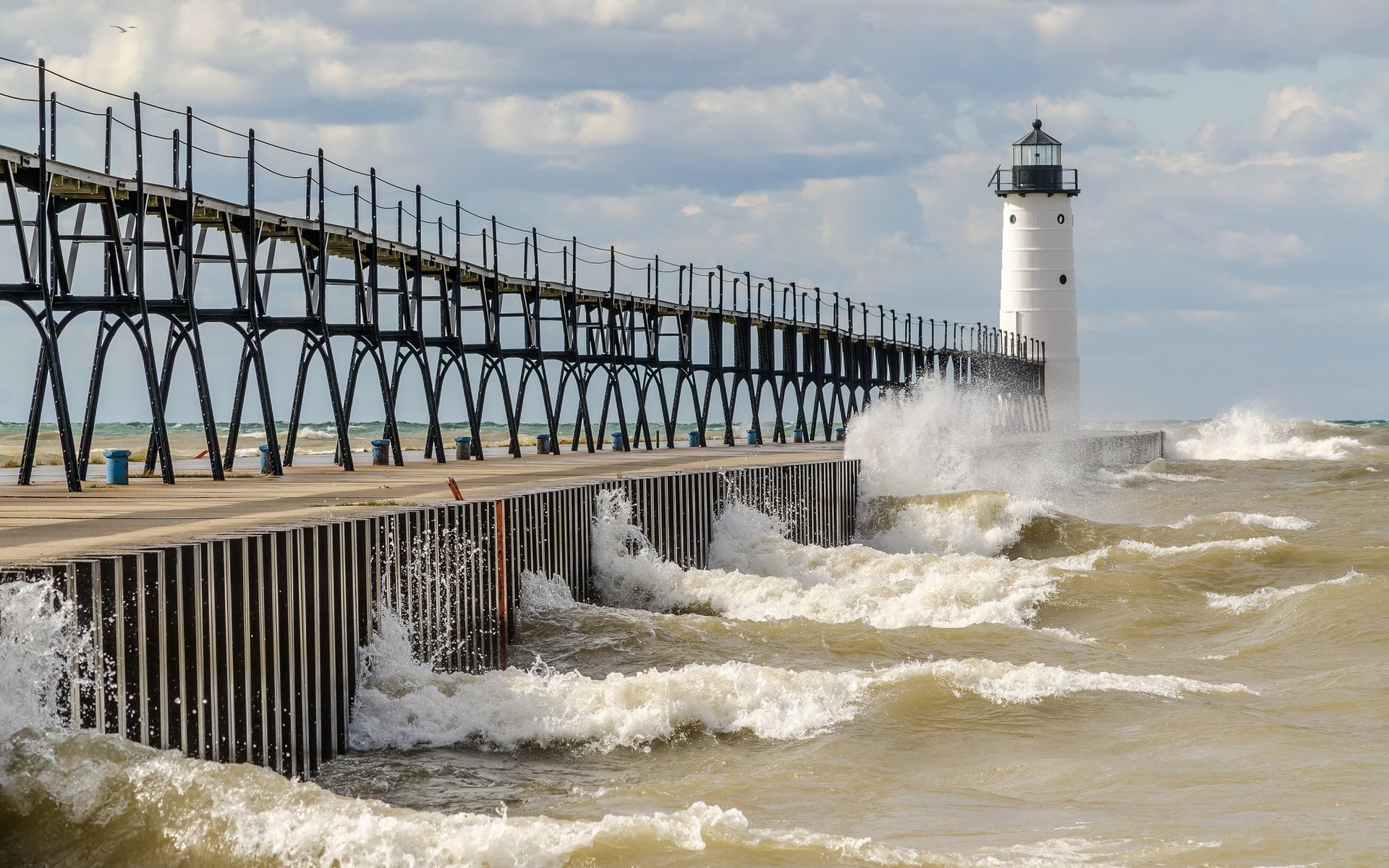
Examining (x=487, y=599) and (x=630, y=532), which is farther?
(x=630, y=532)

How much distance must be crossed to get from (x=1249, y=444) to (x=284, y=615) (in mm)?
72423

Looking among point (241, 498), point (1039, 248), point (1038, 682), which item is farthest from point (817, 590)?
point (1039, 248)

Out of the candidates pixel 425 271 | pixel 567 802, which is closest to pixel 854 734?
pixel 567 802

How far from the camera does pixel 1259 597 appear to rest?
19.6 meters

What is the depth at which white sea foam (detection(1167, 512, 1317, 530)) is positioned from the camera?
30.4m

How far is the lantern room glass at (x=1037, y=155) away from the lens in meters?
64.9

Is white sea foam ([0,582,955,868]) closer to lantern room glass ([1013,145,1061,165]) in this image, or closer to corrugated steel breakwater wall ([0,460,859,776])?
corrugated steel breakwater wall ([0,460,859,776])

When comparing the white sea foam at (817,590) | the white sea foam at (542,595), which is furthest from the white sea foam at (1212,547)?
the white sea foam at (542,595)

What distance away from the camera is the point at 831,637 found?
16.2 meters

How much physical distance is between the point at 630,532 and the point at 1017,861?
11.9 meters

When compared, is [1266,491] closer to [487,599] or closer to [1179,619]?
[1179,619]

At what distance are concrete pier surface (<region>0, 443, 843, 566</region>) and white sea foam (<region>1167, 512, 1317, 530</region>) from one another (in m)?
8.48

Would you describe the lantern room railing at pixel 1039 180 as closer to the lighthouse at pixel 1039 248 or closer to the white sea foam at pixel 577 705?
the lighthouse at pixel 1039 248

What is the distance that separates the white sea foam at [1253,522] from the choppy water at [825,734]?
699 centimetres
